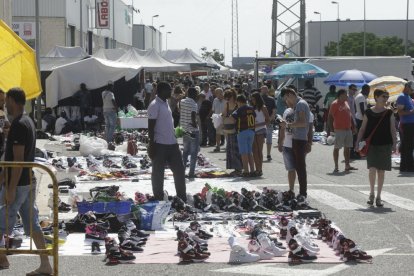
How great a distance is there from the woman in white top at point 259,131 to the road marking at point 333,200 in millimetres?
2706

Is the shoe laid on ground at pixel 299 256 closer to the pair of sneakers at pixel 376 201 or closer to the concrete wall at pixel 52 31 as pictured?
the pair of sneakers at pixel 376 201

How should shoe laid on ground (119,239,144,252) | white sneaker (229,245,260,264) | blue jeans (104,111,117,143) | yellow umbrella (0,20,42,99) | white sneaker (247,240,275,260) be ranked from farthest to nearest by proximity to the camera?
blue jeans (104,111,117,143)
yellow umbrella (0,20,42,99)
shoe laid on ground (119,239,144,252)
white sneaker (247,240,275,260)
white sneaker (229,245,260,264)

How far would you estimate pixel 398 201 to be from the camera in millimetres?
14742

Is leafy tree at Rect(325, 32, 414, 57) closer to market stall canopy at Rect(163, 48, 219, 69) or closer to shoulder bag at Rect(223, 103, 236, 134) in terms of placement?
market stall canopy at Rect(163, 48, 219, 69)

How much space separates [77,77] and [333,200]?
66.3 ft

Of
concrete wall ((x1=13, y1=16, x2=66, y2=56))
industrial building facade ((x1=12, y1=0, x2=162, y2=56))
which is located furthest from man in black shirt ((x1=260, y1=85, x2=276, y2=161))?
concrete wall ((x1=13, y1=16, x2=66, y2=56))

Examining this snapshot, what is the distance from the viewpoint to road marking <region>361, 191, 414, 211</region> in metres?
14.1

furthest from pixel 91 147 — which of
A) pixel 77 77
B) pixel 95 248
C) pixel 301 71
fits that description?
pixel 301 71

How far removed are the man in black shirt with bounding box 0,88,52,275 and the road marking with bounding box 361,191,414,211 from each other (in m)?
6.89

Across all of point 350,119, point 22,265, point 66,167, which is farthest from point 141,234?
point 350,119

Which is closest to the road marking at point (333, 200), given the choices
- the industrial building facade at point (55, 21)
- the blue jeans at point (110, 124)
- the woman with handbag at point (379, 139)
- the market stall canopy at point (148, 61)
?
the woman with handbag at point (379, 139)

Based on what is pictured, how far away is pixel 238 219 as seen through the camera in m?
12.5

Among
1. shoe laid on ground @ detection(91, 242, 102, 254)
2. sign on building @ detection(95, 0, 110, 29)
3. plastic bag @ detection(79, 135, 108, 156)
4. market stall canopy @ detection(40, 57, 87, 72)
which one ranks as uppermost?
sign on building @ detection(95, 0, 110, 29)

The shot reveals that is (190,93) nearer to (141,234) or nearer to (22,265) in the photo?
(141,234)
